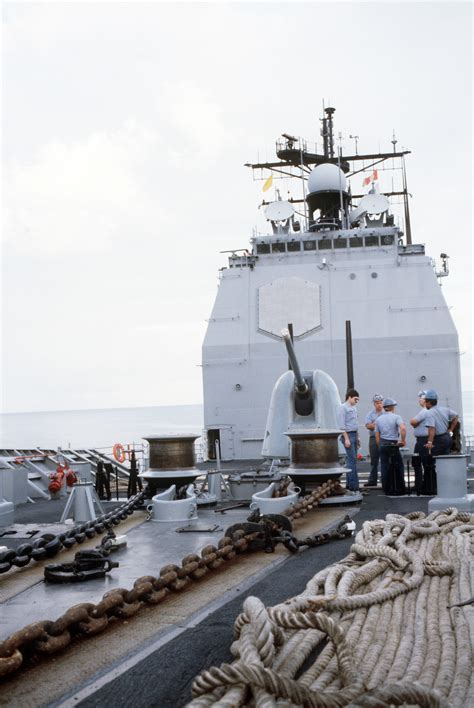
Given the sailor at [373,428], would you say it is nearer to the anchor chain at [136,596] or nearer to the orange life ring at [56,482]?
the anchor chain at [136,596]

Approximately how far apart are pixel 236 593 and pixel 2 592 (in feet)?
3.64

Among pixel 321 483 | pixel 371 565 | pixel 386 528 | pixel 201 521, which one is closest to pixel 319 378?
pixel 321 483

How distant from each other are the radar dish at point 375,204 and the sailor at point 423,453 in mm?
11004

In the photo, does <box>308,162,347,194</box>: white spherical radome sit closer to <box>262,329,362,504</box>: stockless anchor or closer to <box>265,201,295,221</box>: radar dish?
<box>265,201,295,221</box>: radar dish

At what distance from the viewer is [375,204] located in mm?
17250

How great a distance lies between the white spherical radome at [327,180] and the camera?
18469mm

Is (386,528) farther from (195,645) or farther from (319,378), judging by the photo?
(319,378)

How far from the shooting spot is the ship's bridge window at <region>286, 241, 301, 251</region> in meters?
16.2

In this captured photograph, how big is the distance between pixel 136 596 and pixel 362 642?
3.21 ft

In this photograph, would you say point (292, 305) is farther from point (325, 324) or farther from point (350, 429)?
point (350, 429)

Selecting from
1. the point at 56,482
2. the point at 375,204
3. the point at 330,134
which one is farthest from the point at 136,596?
the point at 330,134

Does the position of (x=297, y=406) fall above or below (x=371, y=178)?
below

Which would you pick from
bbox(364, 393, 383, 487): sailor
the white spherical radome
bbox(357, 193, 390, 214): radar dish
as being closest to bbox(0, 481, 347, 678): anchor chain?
bbox(364, 393, 383, 487): sailor

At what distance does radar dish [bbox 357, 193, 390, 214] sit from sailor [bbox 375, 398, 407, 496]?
1091 centimetres
